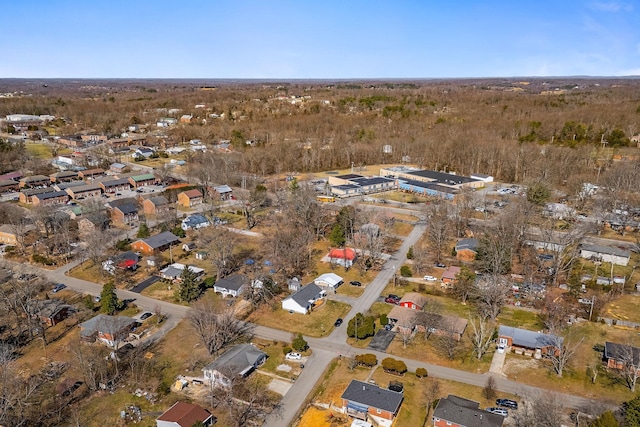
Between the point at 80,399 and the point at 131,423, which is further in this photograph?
the point at 80,399

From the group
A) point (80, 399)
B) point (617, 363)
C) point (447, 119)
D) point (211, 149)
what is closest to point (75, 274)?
point (80, 399)

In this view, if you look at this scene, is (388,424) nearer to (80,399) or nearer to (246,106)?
(80,399)

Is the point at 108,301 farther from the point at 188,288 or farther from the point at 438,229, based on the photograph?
the point at 438,229

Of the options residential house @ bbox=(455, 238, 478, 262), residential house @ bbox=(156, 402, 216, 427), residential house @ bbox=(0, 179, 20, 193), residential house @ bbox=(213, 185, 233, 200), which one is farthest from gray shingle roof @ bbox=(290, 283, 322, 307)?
residential house @ bbox=(0, 179, 20, 193)

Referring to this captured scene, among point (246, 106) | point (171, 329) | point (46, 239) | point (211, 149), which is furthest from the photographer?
point (246, 106)

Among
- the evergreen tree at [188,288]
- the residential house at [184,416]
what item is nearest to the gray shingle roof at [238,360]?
the residential house at [184,416]
